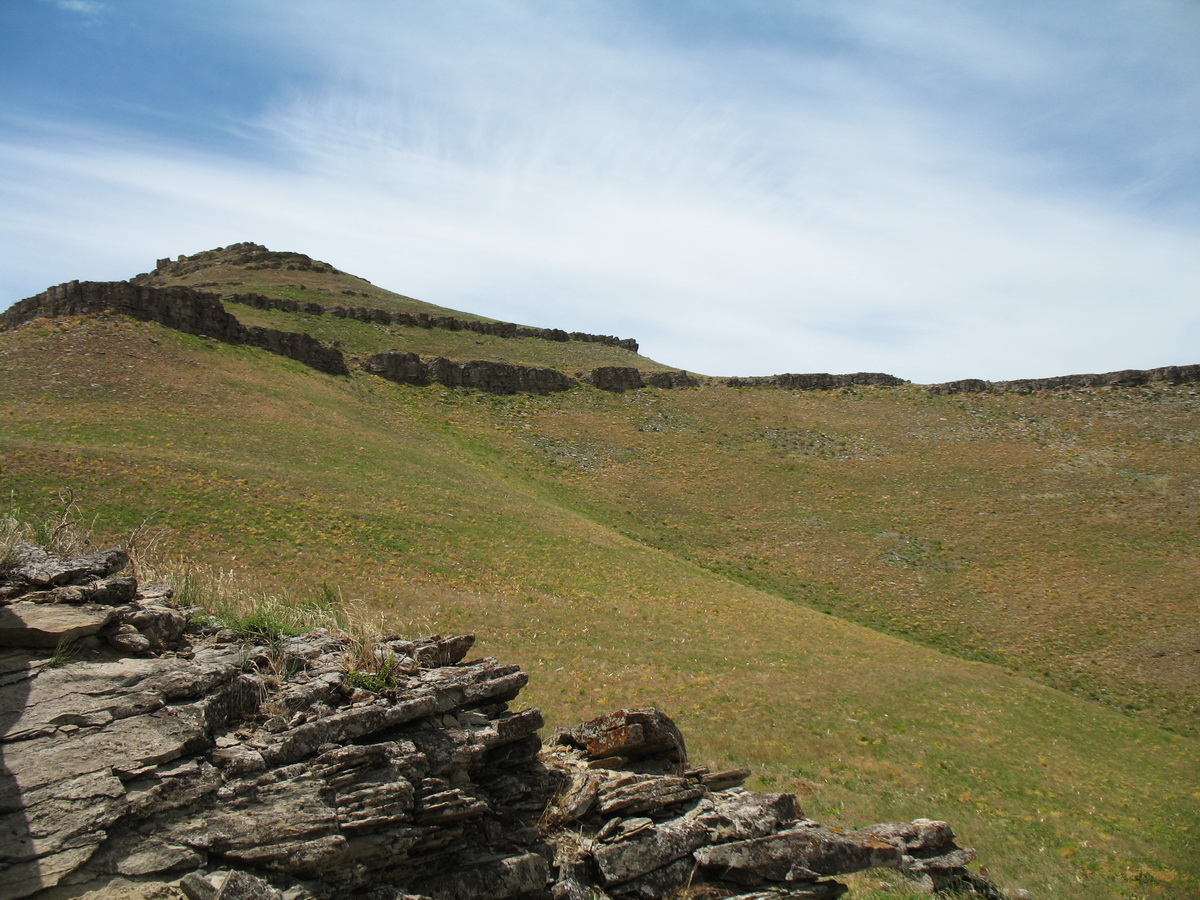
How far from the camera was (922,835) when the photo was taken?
12.4 meters

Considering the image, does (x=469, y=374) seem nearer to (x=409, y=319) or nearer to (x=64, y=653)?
(x=409, y=319)

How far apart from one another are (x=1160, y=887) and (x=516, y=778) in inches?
538

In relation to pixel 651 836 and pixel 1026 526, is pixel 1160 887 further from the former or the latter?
pixel 1026 526

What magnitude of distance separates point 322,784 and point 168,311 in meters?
56.4

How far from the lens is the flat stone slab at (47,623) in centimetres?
805

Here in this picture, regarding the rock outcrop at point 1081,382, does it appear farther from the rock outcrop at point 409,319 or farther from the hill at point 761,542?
the rock outcrop at point 409,319

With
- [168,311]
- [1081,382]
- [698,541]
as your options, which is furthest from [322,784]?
[1081,382]

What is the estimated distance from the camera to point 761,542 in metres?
46.3

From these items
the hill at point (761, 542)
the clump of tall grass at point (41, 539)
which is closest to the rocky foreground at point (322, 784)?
the clump of tall grass at point (41, 539)

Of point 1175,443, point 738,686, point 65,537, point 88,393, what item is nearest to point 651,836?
point 65,537

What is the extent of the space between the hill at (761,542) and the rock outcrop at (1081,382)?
1.42m

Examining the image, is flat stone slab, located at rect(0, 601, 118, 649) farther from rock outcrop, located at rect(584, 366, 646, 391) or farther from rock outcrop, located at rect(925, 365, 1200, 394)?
rock outcrop, located at rect(925, 365, 1200, 394)

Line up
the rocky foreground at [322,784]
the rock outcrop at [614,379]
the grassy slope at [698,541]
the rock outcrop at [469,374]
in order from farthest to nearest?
the rock outcrop at [614,379], the rock outcrop at [469,374], the grassy slope at [698,541], the rocky foreground at [322,784]

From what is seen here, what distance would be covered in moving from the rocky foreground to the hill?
21.3ft
